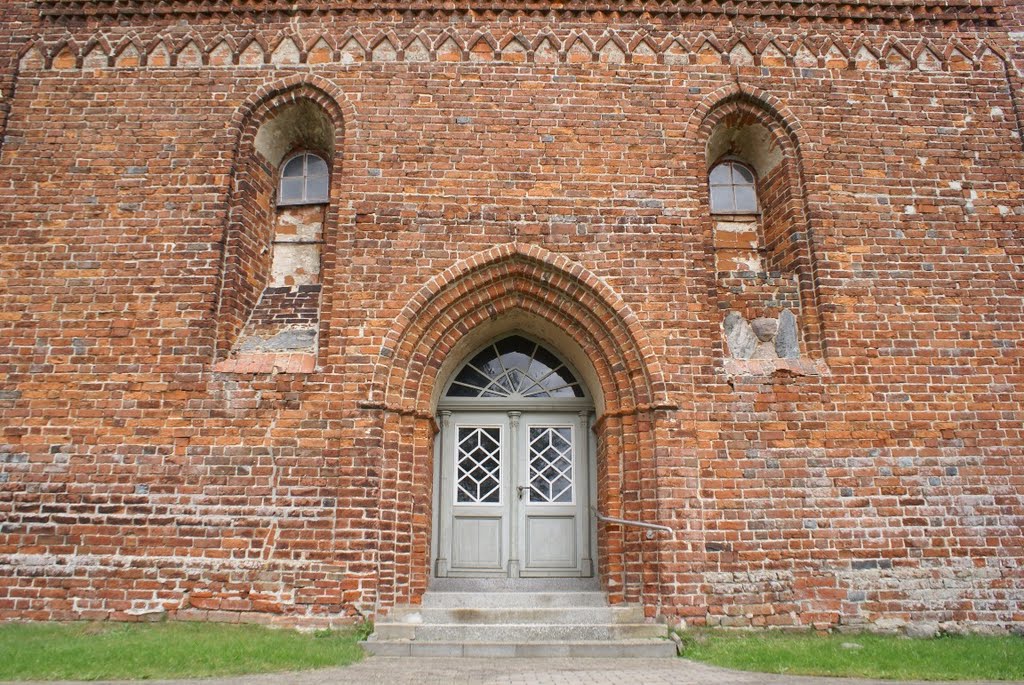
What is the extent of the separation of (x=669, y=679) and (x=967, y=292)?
5025 millimetres

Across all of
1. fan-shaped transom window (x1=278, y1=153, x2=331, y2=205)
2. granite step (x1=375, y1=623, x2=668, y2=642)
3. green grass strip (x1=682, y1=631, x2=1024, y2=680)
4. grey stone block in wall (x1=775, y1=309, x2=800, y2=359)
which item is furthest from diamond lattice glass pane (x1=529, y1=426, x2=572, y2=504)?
fan-shaped transom window (x1=278, y1=153, x2=331, y2=205)

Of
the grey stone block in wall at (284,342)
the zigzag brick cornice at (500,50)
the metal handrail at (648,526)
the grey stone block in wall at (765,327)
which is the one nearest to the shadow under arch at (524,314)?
the grey stone block in wall at (284,342)

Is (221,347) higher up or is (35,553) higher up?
(221,347)

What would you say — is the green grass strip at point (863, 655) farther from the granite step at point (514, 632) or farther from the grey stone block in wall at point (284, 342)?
the grey stone block in wall at point (284, 342)

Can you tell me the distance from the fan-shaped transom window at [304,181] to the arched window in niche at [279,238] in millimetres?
11

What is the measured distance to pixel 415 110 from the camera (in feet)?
24.9

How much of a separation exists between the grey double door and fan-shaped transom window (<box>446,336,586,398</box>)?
25cm

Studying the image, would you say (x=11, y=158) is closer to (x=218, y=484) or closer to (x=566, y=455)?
(x=218, y=484)

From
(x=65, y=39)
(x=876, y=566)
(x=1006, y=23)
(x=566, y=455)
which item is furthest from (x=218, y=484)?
(x=1006, y=23)

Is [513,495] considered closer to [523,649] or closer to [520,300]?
[523,649]

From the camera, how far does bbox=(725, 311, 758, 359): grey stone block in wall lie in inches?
286

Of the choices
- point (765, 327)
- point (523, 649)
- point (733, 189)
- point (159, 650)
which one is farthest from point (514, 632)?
point (733, 189)

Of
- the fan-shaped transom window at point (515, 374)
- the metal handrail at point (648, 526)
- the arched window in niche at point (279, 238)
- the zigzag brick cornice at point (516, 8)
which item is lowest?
the metal handrail at point (648, 526)

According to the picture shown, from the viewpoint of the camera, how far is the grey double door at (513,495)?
733 cm
